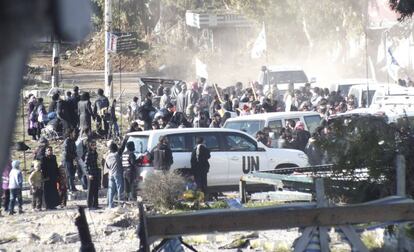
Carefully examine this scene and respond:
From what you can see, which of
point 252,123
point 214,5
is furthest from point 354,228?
point 214,5

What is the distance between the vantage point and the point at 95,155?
18.2 metres

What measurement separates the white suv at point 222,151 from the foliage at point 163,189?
5.72 feet

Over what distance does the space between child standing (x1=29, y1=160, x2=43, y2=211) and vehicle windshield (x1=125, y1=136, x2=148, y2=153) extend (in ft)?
6.50

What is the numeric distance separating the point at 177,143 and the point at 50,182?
270cm

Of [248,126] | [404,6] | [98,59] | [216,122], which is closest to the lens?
[404,6]

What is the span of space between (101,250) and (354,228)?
19.3ft

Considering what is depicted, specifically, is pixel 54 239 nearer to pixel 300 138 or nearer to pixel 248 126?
pixel 300 138

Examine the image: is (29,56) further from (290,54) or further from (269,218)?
(290,54)

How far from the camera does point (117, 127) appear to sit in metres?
26.2

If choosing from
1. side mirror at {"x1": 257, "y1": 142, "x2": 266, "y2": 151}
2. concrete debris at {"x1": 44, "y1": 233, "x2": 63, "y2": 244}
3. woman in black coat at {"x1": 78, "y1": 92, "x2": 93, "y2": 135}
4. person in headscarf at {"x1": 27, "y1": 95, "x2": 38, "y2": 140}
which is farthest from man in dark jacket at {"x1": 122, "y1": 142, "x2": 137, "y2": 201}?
person in headscarf at {"x1": 27, "y1": 95, "x2": 38, "y2": 140}

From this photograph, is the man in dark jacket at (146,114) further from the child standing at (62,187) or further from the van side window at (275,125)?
the child standing at (62,187)

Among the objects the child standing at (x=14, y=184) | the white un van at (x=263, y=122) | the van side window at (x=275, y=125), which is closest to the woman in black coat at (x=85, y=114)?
the white un van at (x=263, y=122)

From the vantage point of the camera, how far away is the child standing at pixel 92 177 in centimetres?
1744

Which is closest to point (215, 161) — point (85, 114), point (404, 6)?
point (85, 114)
